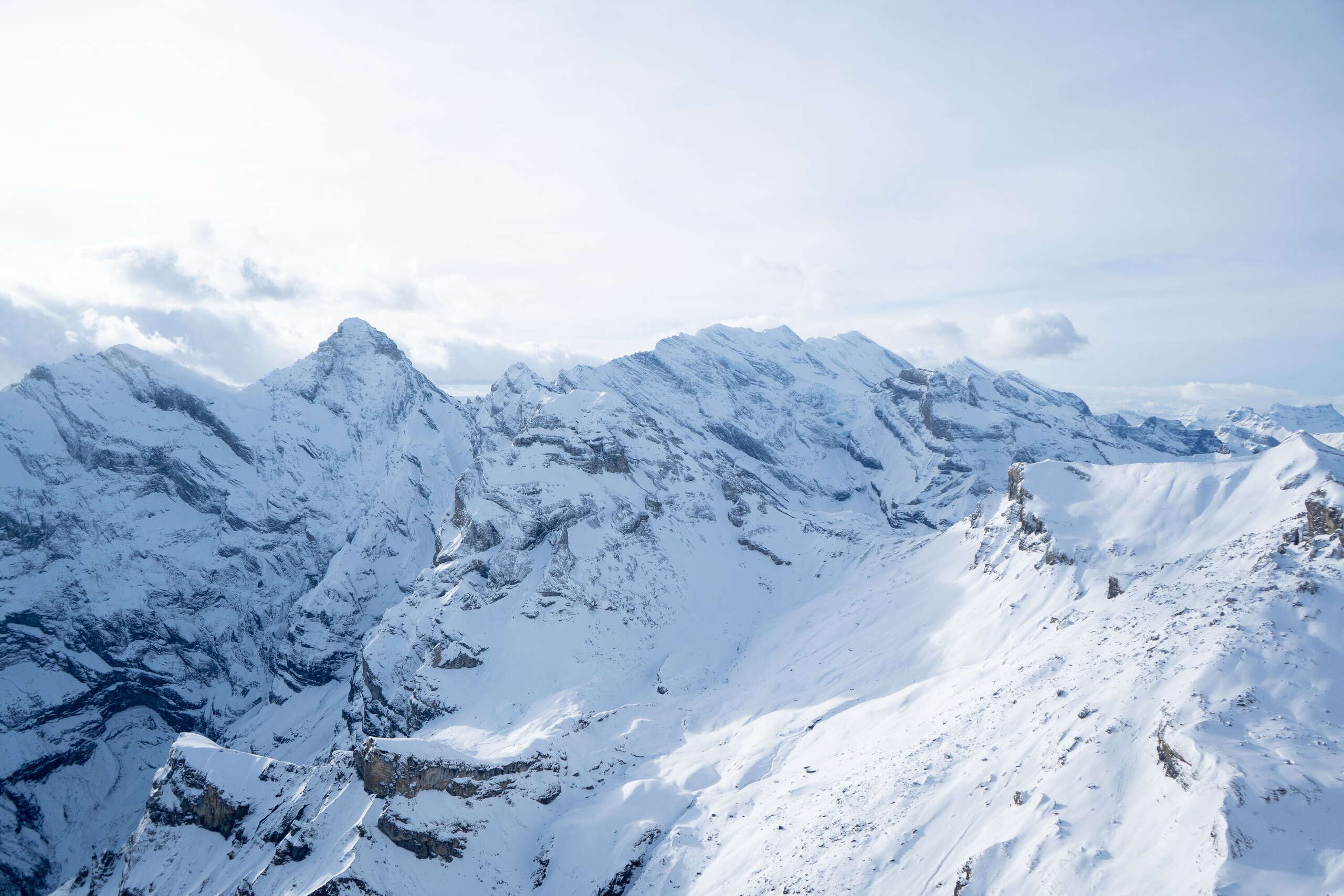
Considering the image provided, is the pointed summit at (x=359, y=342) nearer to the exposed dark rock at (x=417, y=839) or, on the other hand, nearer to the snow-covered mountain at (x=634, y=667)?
the snow-covered mountain at (x=634, y=667)

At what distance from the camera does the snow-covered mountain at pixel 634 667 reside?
30938 mm

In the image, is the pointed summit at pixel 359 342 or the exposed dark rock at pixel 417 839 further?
the pointed summit at pixel 359 342

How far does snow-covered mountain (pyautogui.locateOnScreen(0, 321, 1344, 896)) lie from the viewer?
30.9 meters

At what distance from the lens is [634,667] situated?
239ft

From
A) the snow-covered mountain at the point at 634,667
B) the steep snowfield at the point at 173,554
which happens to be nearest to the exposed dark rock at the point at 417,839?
the snow-covered mountain at the point at 634,667

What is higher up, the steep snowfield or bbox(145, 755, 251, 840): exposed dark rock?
bbox(145, 755, 251, 840): exposed dark rock

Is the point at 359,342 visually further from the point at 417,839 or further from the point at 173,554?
the point at 417,839

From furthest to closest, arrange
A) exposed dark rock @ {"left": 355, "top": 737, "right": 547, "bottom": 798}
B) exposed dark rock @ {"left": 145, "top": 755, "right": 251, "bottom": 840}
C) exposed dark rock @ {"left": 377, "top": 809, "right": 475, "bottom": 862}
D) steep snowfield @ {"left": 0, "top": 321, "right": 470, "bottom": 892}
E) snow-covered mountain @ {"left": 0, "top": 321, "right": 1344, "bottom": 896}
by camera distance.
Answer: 1. steep snowfield @ {"left": 0, "top": 321, "right": 470, "bottom": 892}
2. exposed dark rock @ {"left": 145, "top": 755, "right": 251, "bottom": 840}
3. exposed dark rock @ {"left": 355, "top": 737, "right": 547, "bottom": 798}
4. exposed dark rock @ {"left": 377, "top": 809, "right": 475, "bottom": 862}
5. snow-covered mountain @ {"left": 0, "top": 321, "right": 1344, "bottom": 896}

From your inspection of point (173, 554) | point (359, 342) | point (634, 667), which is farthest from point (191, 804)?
point (359, 342)

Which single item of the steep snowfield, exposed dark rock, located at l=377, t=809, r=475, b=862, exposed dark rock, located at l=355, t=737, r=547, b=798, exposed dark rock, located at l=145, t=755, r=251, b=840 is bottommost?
the steep snowfield

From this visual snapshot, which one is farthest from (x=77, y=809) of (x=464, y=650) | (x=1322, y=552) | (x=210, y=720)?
(x=1322, y=552)

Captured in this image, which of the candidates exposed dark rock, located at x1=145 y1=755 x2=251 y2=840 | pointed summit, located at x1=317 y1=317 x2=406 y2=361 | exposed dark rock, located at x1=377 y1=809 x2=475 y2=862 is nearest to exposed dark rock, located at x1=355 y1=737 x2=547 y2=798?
exposed dark rock, located at x1=377 y1=809 x2=475 y2=862

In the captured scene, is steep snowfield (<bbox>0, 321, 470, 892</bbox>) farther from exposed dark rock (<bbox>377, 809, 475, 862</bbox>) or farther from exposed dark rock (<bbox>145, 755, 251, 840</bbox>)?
exposed dark rock (<bbox>377, 809, 475, 862</bbox>)

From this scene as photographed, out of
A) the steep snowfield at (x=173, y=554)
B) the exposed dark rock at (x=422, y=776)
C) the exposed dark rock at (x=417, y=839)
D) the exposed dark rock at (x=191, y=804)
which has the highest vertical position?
the exposed dark rock at (x=422, y=776)
